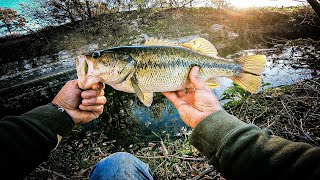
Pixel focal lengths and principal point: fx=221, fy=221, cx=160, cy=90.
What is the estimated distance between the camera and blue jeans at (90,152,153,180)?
92.2 inches

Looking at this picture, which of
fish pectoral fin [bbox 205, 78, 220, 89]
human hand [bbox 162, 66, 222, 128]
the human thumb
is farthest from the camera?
fish pectoral fin [bbox 205, 78, 220, 89]

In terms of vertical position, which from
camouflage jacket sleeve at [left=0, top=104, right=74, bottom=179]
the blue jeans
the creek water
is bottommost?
the creek water

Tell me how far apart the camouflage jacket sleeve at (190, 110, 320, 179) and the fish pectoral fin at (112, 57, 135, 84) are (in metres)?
1.06

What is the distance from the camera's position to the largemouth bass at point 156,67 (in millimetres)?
2357

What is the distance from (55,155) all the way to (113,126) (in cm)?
173

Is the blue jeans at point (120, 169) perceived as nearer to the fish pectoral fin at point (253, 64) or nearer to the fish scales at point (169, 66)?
the fish scales at point (169, 66)

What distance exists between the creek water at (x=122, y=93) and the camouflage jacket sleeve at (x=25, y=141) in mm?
2945

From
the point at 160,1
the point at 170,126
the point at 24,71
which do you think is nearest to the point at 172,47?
the point at 170,126

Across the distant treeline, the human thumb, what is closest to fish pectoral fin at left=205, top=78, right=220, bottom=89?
the human thumb

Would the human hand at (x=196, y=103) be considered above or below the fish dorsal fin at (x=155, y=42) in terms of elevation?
below

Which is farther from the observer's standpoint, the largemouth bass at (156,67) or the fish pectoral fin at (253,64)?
the fish pectoral fin at (253,64)

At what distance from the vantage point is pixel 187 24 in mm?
19281

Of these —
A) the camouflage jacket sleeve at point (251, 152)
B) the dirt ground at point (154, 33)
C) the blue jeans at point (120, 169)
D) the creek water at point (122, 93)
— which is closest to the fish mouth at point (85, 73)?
the blue jeans at point (120, 169)

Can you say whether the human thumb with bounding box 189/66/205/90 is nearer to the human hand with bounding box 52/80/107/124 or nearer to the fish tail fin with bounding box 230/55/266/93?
the fish tail fin with bounding box 230/55/266/93
